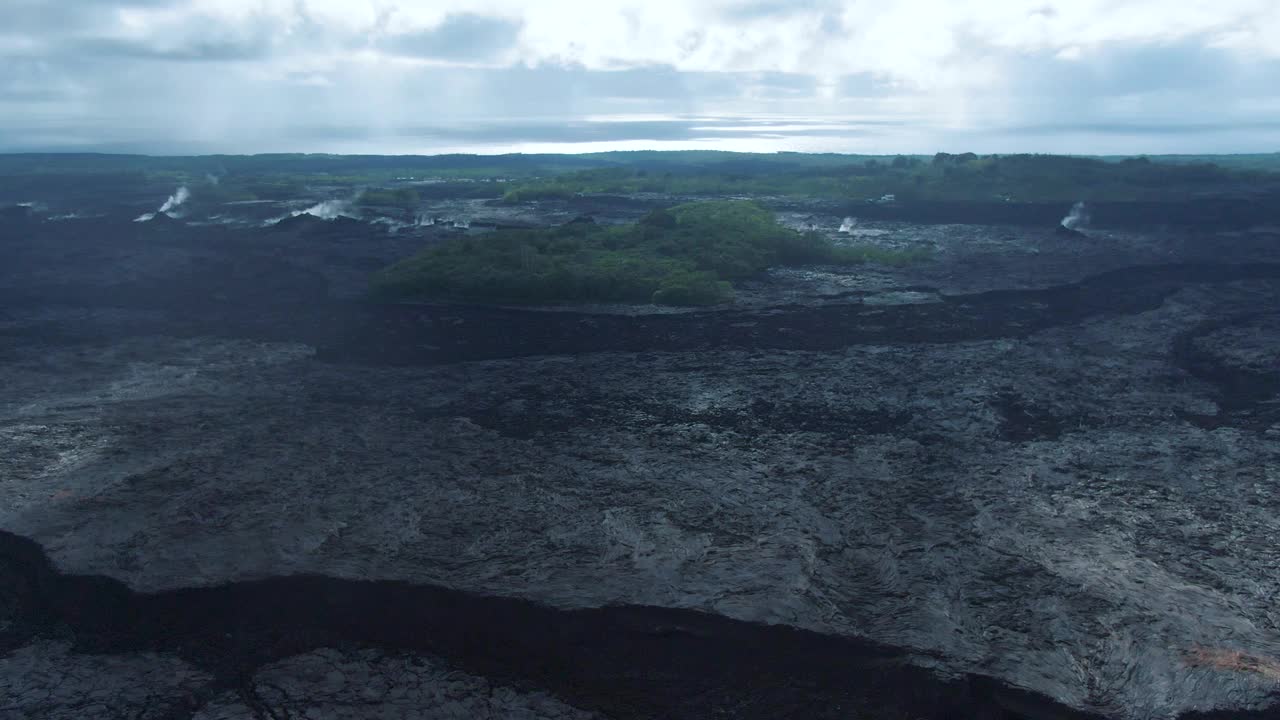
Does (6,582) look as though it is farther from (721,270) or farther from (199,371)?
(721,270)

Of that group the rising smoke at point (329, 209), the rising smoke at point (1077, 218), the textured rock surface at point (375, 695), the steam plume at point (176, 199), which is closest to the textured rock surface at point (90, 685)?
the textured rock surface at point (375, 695)

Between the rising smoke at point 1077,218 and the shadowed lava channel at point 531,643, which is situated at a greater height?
the rising smoke at point 1077,218

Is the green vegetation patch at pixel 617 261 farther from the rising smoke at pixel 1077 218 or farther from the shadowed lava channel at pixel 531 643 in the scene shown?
the shadowed lava channel at pixel 531 643

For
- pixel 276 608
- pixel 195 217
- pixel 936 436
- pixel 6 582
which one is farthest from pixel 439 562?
pixel 195 217

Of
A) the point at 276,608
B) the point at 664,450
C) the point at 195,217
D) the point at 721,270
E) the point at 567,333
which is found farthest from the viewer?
the point at 195,217

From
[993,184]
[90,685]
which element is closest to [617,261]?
[90,685]

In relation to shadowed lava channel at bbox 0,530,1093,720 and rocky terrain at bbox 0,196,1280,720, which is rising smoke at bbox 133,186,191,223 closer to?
rocky terrain at bbox 0,196,1280,720
